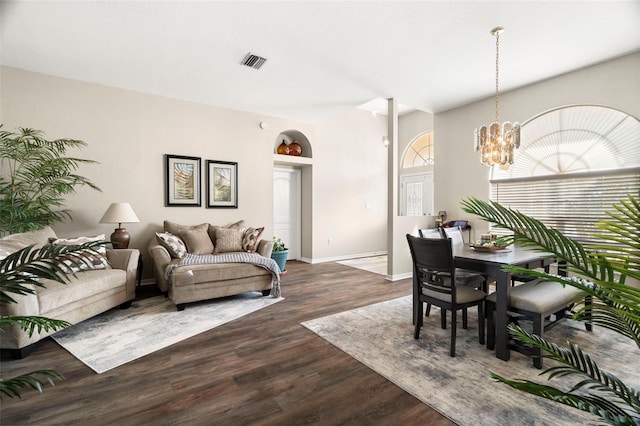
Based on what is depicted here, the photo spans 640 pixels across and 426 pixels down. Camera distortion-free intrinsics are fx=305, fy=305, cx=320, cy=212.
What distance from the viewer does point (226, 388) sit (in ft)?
6.32

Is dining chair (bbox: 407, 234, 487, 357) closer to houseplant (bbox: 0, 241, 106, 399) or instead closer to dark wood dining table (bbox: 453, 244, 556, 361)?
dark wood dining table (bbox: 453, 244, 556, 361)

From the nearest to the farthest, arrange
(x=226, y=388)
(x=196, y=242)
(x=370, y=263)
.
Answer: (x=226, y=388), (x=196, y=242), (x=370, y=263)

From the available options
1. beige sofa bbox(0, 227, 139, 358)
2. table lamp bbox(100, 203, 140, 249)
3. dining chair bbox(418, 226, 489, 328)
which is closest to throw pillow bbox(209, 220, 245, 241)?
table lamp bbox(100, 203, 140, 249)

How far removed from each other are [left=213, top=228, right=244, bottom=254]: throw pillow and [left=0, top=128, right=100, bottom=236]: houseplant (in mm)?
1613

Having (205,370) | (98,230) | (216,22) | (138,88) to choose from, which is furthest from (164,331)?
(138,88)

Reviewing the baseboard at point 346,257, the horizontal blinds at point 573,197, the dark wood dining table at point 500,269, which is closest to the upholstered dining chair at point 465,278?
the dark wood dining table at point 500,269

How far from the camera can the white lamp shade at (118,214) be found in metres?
3.70

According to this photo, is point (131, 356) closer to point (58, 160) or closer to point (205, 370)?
point (205, 370)

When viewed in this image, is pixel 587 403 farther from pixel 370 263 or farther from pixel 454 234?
pixel 370 263

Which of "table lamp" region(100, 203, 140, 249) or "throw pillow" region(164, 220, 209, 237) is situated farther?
"throw pillow" region(164, 220, 209, 237)

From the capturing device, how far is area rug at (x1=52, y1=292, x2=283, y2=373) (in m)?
2.35

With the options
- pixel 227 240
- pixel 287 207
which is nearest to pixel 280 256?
pixel 227 240

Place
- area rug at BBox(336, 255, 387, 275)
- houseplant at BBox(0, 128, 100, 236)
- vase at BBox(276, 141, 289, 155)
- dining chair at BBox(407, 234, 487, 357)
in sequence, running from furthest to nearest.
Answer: vase at BBox(276, 141, 289, 155), area rug at BBox(336, 255, 387, 275), houseplant at BBox(0, 128, 100, 236), dining chair at BBox(407, 234, 487, 357)

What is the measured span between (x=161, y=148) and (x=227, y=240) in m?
1.71
